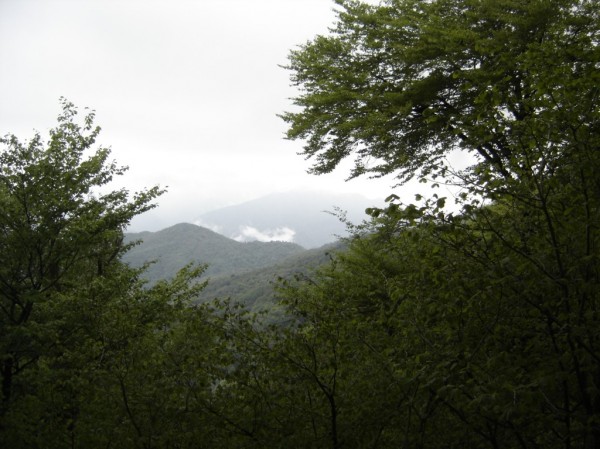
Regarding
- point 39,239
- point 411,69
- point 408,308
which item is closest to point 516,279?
point 408,308

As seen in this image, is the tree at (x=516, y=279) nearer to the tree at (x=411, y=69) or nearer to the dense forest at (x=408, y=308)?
the dense forest at (x=408, y=308)

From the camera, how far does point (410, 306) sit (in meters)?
3.87

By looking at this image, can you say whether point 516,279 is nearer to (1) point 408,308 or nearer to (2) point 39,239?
(1) point 408,308

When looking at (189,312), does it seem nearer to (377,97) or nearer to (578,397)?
(578,397)

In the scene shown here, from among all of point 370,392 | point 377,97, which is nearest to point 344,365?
point 370,392

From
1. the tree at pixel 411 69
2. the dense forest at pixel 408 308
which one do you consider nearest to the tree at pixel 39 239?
the dense forest at pixel 408 308

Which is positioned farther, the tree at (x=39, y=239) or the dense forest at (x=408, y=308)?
the tree at (x=39, y=239)

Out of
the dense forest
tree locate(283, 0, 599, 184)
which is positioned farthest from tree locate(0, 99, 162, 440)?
tree locate(283, 0, 599, 184)

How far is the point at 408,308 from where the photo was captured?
396 cm

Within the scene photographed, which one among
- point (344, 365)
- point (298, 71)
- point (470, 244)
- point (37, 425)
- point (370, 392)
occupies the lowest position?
point (37, 425)

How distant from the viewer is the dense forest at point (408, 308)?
120 inches

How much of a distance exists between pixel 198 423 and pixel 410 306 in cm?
268

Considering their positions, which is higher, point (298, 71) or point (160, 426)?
point (298, 71)

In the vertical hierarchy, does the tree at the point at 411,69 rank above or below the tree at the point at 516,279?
above
